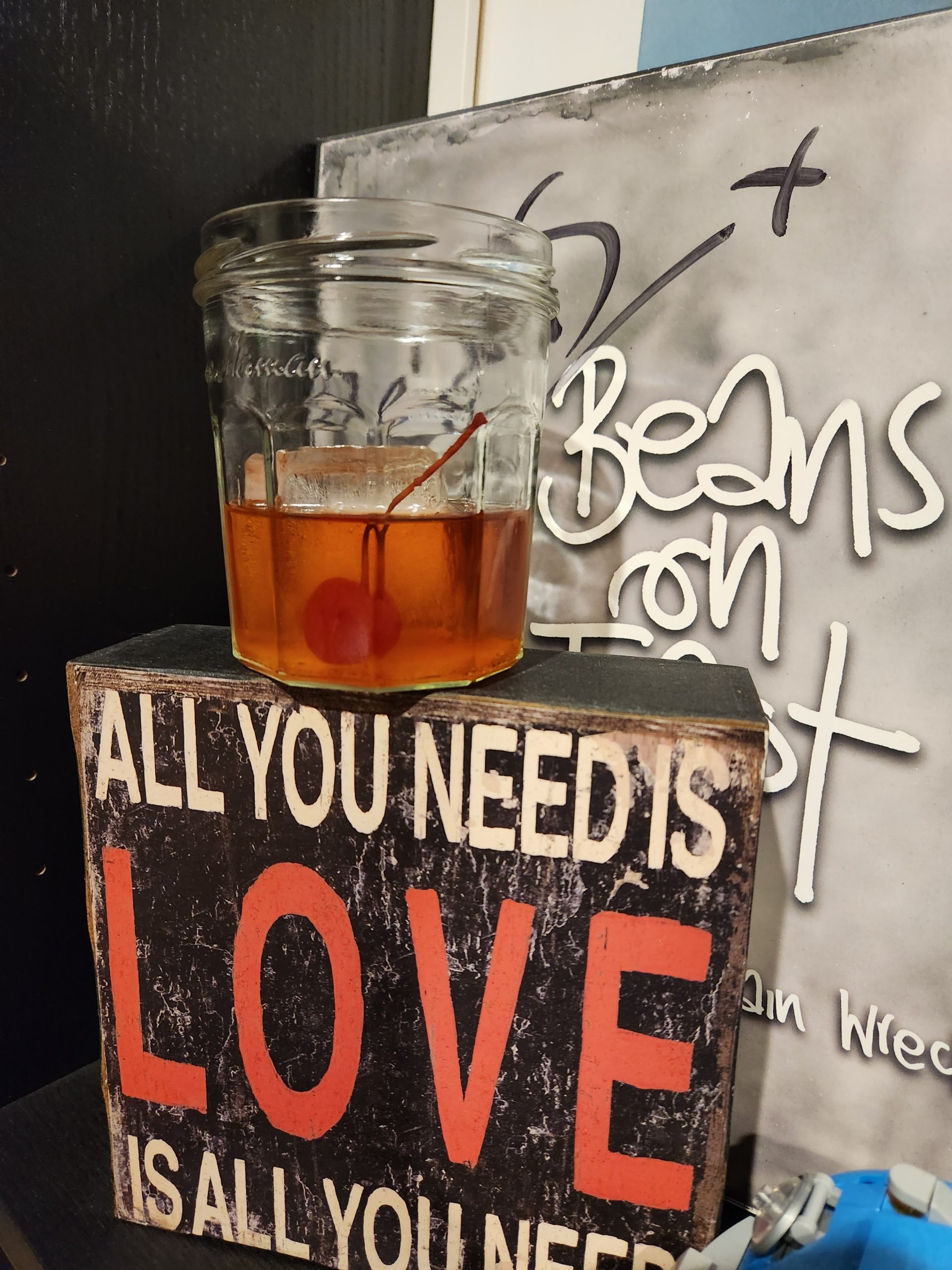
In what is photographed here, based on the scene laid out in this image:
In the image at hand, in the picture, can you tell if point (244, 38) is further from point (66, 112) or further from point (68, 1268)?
point (68, 1268)

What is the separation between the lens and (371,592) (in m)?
0.44

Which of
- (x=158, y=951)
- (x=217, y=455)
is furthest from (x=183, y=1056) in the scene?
(x=217, y=455)

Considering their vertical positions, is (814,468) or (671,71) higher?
→ (671,71)

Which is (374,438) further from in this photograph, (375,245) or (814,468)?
(814,468)

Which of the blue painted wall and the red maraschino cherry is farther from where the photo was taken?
the blue painted wall

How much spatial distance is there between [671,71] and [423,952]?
624 mm

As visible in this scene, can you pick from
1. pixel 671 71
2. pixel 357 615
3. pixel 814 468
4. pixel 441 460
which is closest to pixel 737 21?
pixel 671 71

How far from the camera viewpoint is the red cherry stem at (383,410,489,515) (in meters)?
0.45

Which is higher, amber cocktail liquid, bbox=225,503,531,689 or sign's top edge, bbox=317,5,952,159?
sign's top edge, bbox=317,5,952,159

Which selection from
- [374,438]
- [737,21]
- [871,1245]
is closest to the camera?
[871,1245]

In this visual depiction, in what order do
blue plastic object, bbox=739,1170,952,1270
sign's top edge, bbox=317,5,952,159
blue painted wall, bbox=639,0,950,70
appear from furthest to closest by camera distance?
blue painted wall, bbox=639,0,950,70, sign's top edge, bbox=317,5,952,159, blue plastic object, bbox=739,1170,952,1270

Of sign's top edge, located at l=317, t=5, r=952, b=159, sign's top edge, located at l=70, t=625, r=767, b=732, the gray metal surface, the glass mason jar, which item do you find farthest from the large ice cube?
sign's top edge, located at l=317, t=5, r=952, b=159

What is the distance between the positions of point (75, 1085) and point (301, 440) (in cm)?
55
